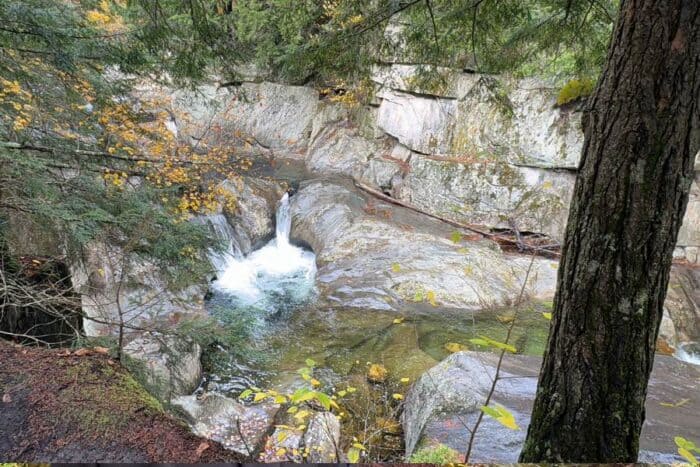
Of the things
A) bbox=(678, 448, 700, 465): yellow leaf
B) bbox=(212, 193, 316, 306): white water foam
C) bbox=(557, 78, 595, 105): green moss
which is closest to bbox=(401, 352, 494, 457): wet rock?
bbox=(678, 448, 700, 465): yellow leaf

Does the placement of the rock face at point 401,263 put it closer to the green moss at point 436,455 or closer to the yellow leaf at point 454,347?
the yellow leaf at point 454,347

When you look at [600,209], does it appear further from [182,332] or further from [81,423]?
[182,332]

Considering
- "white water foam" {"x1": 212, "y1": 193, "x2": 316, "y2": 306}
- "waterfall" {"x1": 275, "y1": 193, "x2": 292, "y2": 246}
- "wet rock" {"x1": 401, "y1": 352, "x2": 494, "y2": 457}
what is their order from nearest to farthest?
1. "wet rock" {"x1": 401, "y1": 352, "x2": 494, "y2": 457}
2. "white water foam" {"x1": 212, "y1": 193, "x2": 316, "y2": 306}
3. "waterfall" {"x1": 275, "y1": 193, "x2": 292, "y2": 246}

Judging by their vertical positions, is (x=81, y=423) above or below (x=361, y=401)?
above

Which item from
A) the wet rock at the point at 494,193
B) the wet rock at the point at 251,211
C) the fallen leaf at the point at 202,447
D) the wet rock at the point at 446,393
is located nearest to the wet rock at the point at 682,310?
the wet rock at the point at 494,193

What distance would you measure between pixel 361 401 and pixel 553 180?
299 inches

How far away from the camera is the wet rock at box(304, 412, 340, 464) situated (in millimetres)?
3781

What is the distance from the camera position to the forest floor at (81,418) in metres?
1.37

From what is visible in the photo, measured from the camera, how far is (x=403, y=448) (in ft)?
13.4

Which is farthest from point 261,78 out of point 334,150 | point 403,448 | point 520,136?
point 403,448

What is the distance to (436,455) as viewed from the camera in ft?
9.07

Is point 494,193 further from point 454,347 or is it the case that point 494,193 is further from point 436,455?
point 436,455

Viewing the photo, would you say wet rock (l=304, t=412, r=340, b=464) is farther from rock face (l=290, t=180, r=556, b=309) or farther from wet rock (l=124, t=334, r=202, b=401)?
rock face (l=290, t=180, r=556, b=309)

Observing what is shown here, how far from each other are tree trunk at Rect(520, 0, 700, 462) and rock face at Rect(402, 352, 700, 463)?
1.01 meters
